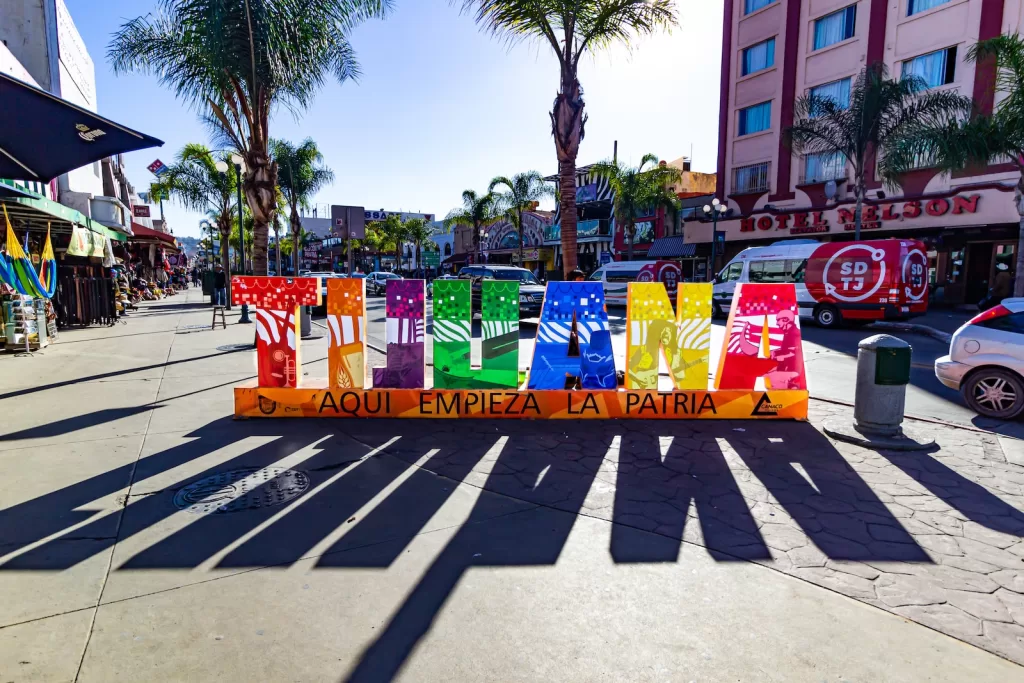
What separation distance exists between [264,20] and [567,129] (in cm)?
621

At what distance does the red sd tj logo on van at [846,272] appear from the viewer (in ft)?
53.3

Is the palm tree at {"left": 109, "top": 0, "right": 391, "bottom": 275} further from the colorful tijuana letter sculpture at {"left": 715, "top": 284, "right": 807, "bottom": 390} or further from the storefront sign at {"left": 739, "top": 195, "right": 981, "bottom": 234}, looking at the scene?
the storefront sign at {"left": 739, "top": 195, "right": 981, "bottom": 234}

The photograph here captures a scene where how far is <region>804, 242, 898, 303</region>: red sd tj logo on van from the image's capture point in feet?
53.3

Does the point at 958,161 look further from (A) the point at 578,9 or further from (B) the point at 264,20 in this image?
(B) the point at 264,20

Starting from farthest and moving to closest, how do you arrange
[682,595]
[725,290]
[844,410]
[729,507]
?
[725,290] < [844,410] < [729,507] < [682,595]

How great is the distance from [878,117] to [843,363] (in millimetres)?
14755

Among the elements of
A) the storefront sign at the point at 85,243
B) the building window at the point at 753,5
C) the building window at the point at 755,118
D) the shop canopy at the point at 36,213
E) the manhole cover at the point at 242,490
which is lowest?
the manhole cover at the point at 242,490

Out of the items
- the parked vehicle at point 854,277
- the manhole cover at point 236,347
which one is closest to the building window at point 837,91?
the parked vehicle at point 854,277

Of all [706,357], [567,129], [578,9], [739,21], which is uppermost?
[739,21]

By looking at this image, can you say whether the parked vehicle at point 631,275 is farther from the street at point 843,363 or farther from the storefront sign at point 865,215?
the storefront sign at point 865,215

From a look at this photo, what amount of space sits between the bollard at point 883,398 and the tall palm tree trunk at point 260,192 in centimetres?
1170

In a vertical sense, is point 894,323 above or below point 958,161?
below

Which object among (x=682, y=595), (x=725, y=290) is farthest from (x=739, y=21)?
(x=682, y=595)

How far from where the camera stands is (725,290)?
21.1m
